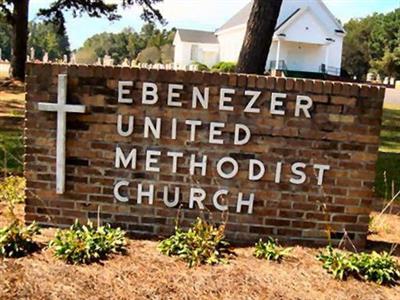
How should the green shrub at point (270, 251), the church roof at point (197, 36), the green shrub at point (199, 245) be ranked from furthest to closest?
1. the church roof at point (197, 36)
2. the green shrub at point (270, 251)
3. the green shrub at point (199, 245)

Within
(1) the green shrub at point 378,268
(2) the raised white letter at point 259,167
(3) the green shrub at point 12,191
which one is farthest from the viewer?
(3) the green shrub at point 12,191

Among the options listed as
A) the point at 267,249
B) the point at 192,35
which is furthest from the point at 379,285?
the point at 192,35

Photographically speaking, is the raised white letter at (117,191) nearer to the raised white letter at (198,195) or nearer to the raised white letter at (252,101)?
the raised white letter at (198,195)

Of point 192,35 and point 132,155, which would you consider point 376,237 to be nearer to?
point 132,155

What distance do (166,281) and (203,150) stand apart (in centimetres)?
126

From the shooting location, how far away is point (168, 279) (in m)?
3.89

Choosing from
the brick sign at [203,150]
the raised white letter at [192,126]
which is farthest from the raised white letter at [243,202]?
the raised white letter at [192,126]

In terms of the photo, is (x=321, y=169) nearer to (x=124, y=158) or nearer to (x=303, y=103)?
(x=303, y=103)

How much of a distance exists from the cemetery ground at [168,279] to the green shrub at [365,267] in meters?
0.07

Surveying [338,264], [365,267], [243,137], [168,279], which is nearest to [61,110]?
[243,137]

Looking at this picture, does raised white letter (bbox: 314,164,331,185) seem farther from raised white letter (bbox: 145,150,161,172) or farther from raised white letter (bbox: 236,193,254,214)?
raised white letter (bbox: 145,150,161,172)

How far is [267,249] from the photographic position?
4414 millimetres

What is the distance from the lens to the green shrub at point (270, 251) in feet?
14.3

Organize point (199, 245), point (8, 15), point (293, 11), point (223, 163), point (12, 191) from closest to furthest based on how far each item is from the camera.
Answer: point (199, 245), point (223, 163), point (12, 191), point (8, 15), point (293, 11)
